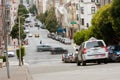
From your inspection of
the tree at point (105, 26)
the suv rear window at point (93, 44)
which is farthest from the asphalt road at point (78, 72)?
the tree at point (105, 26)

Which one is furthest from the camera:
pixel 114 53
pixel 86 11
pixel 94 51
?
pixel 86 11

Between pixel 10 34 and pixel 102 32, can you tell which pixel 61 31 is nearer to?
pixel 10 34

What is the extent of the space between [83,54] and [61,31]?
363 feet

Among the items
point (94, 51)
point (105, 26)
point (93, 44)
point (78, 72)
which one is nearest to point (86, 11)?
point (105, 26)

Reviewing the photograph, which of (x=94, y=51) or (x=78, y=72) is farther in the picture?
(x=94, y=51)

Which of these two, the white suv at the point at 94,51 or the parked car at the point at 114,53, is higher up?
the white suv at the point at 94,51

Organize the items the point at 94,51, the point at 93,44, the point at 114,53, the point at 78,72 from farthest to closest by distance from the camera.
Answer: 1. the point at 114,53
2. the point at 93,44
3. the point at 94,51
4. the point at 78,72

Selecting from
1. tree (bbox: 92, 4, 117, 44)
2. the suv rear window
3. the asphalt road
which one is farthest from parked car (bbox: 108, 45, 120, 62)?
tree (bbox: 92, 4, 117, 44)

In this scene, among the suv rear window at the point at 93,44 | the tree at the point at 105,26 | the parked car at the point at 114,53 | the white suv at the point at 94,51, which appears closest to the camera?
the white suv at the point at 94,51

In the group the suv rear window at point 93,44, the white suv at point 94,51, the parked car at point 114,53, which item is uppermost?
the suv rear window at point 93,44

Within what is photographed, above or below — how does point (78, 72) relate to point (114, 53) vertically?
above

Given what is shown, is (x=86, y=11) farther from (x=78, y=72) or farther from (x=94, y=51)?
A: (x=78, y=72)

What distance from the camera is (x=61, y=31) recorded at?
14575 centimetres

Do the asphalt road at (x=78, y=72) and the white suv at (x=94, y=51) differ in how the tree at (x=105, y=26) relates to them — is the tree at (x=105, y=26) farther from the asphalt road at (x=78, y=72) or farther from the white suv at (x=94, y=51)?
the white suv at (x=94, y=51)
